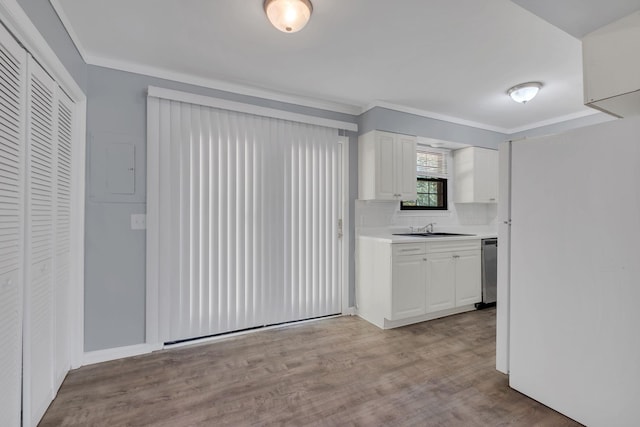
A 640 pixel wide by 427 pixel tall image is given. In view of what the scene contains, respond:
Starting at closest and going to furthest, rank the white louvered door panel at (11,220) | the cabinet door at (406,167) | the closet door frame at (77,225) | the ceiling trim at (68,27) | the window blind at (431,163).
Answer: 1. the white louvered door panel at (11,220)
2. the ceiling trim at (68,27)
3. the closet door frame at (77,225)
4. the cabinet door at (406,167)
5. the window blind at (431,163)

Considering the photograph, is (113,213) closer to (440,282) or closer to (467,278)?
(440,282)

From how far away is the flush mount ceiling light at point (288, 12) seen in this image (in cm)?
169

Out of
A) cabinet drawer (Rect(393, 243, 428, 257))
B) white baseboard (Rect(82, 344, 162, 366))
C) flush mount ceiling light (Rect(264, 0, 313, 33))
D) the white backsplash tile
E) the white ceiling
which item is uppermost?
the white ceiling

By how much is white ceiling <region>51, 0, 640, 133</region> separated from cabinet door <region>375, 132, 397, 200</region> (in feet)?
1.51

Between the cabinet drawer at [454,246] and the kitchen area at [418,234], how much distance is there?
11 millimetres

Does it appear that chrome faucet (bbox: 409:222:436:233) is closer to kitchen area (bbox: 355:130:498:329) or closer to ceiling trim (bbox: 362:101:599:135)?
kitchen area (bbox: 355:130:498:329)

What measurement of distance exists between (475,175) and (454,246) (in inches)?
53.6

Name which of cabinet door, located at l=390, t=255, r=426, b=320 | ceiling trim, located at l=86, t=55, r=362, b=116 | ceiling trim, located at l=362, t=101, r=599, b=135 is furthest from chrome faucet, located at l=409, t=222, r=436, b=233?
ceiling trim, located at l=86, t=55, r=362, b=116

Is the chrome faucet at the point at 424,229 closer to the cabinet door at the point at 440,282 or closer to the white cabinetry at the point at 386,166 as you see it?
the white cabinetry at the point at 386,166

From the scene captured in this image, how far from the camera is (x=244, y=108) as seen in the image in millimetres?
2857

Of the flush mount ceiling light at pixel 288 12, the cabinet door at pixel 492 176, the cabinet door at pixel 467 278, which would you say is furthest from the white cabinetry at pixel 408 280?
the flush mount ceiling light at pixel 288 12

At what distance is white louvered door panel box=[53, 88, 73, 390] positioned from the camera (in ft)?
6.40

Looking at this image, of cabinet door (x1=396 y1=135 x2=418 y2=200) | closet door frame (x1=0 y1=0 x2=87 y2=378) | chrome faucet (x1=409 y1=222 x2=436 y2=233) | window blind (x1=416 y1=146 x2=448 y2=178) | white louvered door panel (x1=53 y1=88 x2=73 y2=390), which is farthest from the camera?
window blind (x1=416 y1=146 x2=448 y2=178)

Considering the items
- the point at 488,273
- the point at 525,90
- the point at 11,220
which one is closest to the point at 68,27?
the point at 11,220
